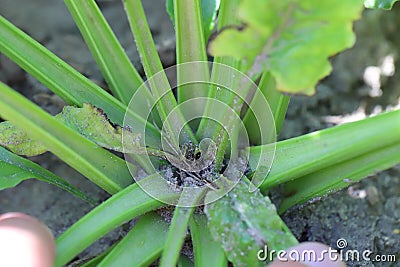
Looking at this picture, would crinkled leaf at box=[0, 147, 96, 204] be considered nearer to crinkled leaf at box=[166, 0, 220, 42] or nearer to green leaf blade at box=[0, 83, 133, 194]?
green leaf blade at box=[0, 83, 133, 194]

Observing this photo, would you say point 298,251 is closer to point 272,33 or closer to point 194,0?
point 272,33

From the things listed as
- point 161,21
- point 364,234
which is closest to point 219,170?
point 364,234

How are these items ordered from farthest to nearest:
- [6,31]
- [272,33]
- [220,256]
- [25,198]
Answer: [25,198]
[6,31]
[220,256]
[272,33]

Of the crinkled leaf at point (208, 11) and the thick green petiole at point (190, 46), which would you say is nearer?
the thick green petiole at point (190, 46)

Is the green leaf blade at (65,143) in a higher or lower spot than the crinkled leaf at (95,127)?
lower

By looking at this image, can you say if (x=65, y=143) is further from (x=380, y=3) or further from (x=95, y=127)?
(x=380, y=3)

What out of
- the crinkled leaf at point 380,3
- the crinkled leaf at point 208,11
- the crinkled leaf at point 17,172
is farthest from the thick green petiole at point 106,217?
the crinkled leaf at point 380,3

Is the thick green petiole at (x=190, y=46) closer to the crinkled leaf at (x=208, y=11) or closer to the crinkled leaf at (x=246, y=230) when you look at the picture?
the crinkled leaf at (x=208, y=11)

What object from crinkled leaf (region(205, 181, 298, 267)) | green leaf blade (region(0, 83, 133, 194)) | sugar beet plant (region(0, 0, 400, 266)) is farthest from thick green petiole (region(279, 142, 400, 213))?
green leaf blade (region(0, 83, 133, 194))
